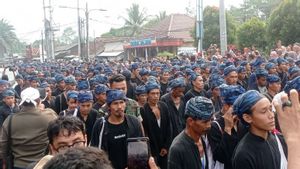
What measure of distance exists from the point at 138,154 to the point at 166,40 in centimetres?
3859

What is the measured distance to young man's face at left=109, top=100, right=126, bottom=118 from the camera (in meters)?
5.61

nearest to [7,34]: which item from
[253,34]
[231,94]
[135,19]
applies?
[135,19]

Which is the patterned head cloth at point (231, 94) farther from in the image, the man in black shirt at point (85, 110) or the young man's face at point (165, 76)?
the young man's face at point (165, 76)

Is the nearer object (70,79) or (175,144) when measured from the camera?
(175,144)

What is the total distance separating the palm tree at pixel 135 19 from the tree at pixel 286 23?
3685 cm

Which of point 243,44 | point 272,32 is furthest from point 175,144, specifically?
point 243,44

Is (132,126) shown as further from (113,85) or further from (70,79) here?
(70,79)

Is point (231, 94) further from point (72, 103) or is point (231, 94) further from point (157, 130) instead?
point (72, 103)

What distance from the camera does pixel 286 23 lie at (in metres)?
24.0

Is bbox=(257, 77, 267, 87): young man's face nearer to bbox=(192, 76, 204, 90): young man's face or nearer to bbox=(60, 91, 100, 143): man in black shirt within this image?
bbox=(192, 76, 204, 90): young man's face

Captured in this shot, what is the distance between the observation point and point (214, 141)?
476cm

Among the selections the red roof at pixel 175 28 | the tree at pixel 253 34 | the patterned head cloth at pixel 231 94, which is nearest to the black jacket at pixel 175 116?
the patterned head cloth at pixel 231 94

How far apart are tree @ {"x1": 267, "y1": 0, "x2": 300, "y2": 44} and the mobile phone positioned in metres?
22.0

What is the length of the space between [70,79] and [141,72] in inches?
111
